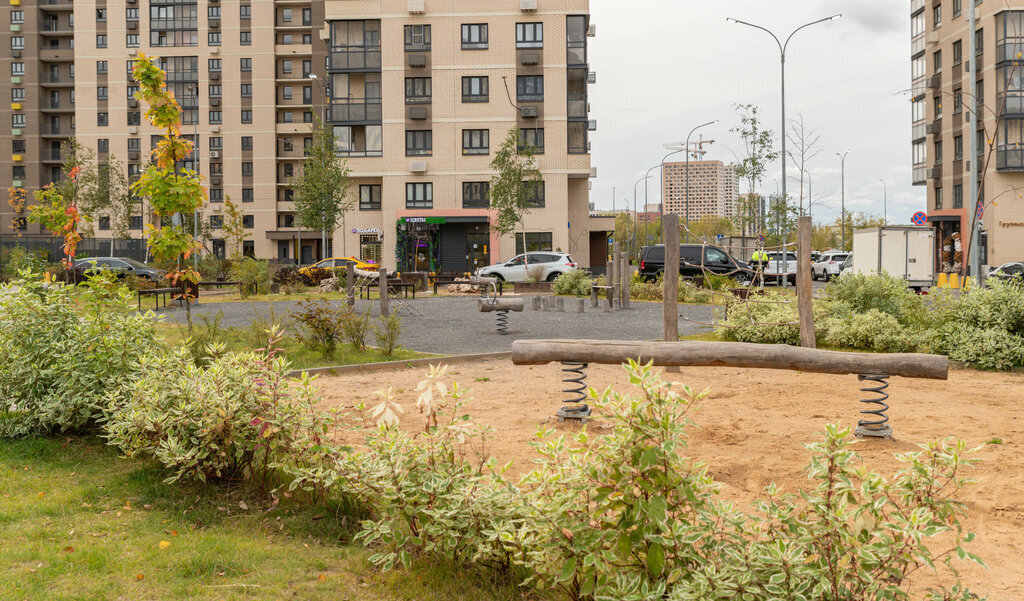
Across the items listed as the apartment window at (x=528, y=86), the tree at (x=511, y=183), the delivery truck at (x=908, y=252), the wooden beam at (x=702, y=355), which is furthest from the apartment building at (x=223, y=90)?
the wooden beam at (x=702, y=355)

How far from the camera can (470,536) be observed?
379 centimetres

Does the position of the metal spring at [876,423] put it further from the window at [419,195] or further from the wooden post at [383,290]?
the window at [419,195]

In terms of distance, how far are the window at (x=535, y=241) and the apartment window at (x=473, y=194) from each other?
2.99 metres

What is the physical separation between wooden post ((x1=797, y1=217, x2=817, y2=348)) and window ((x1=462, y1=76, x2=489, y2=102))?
38.2 meters

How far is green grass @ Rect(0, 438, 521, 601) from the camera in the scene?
390cm

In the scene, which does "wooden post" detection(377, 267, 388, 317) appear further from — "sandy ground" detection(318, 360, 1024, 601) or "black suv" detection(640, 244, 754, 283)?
"black suv" detection(640, 244, 754, 283)

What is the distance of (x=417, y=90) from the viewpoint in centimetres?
4878

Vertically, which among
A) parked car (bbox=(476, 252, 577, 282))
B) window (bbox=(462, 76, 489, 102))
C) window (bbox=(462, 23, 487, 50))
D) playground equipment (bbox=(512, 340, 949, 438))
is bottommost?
playground equipment (bbox=(512, 340, 949, 438))

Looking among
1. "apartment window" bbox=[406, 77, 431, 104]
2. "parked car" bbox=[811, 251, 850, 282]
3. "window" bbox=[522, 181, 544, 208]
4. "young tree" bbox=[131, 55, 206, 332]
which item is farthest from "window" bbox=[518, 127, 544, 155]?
"young tree" bbox=[131, 55, 206, 332]

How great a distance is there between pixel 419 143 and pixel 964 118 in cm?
3356

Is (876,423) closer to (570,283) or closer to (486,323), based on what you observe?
(486,323)

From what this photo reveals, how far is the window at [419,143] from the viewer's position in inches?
1919

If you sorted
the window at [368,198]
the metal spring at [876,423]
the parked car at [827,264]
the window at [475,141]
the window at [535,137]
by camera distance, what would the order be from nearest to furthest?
the metal spring at [876,423] → the parked car at [827,264] → the window at [535,137] → the window at [475,141] → the window at [368,198]

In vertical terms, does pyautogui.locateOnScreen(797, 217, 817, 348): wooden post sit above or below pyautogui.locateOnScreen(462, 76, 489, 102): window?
below
